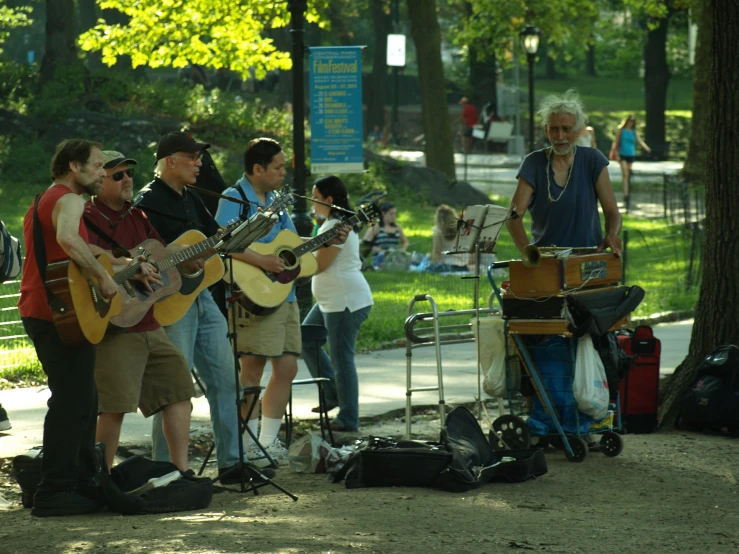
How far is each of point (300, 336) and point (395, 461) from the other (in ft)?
4.99

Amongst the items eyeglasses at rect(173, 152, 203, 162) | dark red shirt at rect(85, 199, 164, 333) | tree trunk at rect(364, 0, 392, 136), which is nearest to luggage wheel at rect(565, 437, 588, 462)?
dark red shirt at rect(85, 199, 164, 333)

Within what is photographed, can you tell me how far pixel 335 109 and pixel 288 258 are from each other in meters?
6.59

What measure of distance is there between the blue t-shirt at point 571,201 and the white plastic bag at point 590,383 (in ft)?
2.33

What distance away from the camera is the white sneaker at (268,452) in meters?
7.94

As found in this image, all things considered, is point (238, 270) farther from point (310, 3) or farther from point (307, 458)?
point (310, 3)

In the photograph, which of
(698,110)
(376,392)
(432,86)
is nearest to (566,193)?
(376,392)

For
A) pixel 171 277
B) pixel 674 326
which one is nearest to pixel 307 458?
pixel 171 277

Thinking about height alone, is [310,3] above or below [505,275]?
above

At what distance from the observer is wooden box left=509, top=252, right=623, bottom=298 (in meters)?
7.77

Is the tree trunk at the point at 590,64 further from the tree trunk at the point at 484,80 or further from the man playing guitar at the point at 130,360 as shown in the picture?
the man playing guitar at the point at 130,360

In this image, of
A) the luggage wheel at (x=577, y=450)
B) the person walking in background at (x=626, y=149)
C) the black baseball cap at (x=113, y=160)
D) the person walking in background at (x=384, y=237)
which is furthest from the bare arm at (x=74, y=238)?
the person walking in background at (x=626, y=149)

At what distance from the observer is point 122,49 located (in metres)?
23.6

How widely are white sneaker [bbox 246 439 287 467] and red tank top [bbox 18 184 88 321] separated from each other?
1.92 metres

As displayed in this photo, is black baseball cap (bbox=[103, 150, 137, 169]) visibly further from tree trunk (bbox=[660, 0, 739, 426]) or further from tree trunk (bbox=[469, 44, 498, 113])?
tree trunk (bbox=[469, 44, 498, 113])
